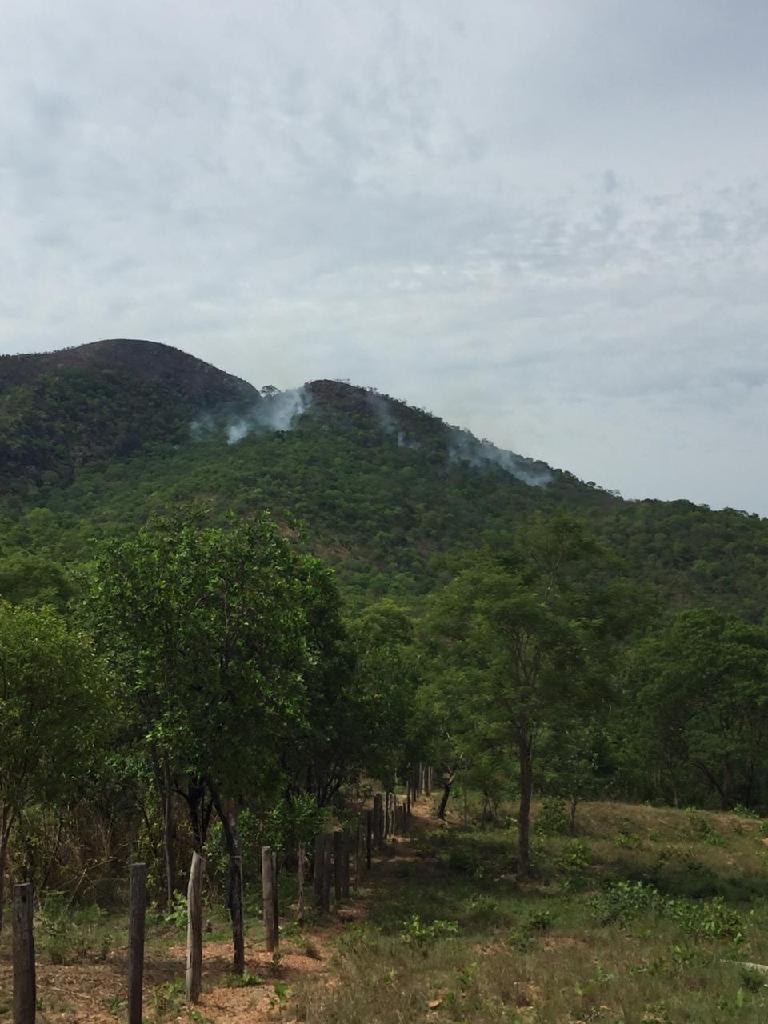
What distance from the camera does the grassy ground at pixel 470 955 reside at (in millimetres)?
11945

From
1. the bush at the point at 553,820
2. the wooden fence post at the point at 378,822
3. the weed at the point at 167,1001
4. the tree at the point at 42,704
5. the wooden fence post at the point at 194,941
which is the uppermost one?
the tree at the point at 42,704

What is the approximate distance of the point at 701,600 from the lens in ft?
281

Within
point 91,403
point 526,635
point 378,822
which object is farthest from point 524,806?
point 91,403

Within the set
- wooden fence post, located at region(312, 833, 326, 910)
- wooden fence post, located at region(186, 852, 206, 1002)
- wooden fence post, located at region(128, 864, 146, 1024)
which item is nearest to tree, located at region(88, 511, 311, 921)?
wooden fence post, located at region(186, 852, 206, 1002)

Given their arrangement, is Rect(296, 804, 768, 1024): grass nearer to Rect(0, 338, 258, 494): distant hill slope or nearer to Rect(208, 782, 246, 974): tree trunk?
Rect(208, 782, 246, 974): tree trunk

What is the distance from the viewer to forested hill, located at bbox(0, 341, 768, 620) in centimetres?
8756

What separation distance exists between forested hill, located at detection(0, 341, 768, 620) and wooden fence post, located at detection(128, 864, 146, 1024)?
31.3 metres

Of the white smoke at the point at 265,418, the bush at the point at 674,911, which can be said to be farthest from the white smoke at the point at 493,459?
the bush at the point at 674,911

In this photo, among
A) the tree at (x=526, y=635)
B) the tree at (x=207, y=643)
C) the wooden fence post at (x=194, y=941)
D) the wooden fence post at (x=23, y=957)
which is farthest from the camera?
the tree at (x=526, y=635)

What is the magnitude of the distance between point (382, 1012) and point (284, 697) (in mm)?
5138

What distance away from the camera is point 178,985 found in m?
13.0

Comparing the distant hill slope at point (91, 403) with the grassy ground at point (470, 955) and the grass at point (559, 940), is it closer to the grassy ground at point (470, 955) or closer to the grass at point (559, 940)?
the grass at point (559, 940)

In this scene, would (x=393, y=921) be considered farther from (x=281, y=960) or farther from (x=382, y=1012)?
(x=382, y=1012)

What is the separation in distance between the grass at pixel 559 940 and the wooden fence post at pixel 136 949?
2.51m
